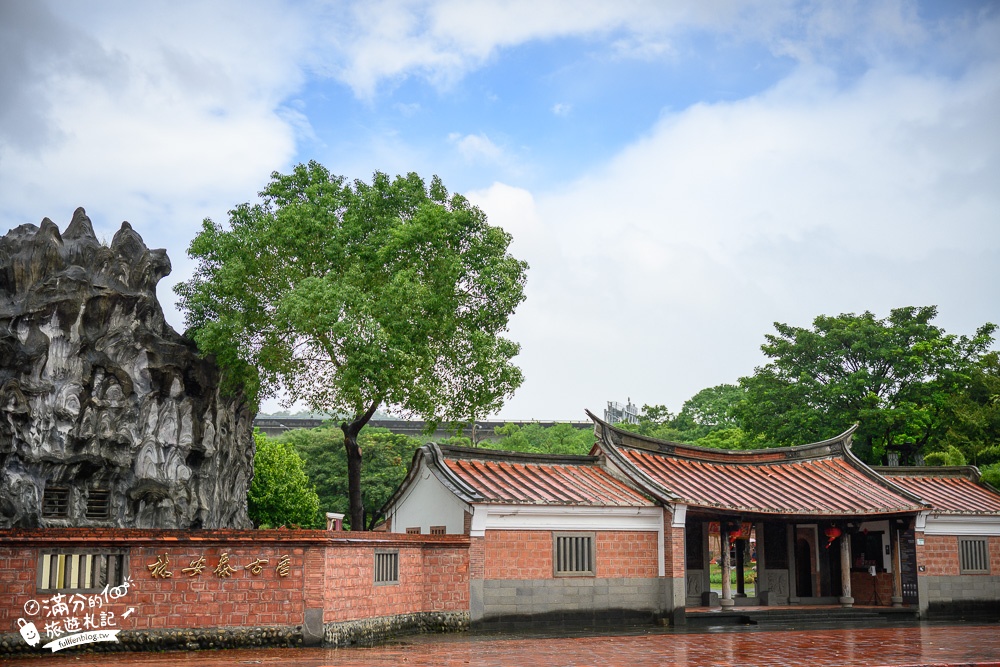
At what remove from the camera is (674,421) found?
69.2 metres

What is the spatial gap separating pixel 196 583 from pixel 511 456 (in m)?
8.77

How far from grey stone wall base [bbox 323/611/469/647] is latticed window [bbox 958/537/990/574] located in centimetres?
1364

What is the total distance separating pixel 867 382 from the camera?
3900cm

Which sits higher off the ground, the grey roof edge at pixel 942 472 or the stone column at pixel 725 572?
the grey roof edge at pixel 942 472

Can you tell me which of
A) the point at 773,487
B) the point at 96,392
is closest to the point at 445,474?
the point at 773,487

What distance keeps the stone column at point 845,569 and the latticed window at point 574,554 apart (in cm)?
757

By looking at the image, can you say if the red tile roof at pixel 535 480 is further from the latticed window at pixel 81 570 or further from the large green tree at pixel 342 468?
the large green tree at pixel 342 468

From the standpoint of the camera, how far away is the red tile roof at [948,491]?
24.3 m

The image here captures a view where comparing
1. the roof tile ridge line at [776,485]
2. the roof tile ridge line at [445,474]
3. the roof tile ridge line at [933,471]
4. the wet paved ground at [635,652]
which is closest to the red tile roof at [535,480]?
the roof tile ridge line at [445,474]

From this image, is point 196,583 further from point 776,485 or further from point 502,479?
point 776,485

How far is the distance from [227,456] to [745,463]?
17.1 meters

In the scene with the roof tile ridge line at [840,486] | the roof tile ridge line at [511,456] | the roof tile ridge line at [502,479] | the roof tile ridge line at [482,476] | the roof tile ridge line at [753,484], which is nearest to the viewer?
the roof tile ridge line at [482,476]

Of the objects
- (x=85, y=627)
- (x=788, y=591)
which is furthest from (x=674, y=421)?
(x=85, y=627)

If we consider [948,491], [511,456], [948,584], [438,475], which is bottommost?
[948,584]
